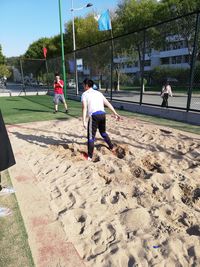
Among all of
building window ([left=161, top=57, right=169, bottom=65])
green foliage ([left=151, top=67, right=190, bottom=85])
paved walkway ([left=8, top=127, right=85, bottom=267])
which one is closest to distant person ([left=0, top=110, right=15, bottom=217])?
paved walkway ([left=8, top=127, right=85, bottom=267])

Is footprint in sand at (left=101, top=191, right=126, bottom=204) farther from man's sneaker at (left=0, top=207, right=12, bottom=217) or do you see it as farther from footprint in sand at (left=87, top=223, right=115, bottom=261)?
man's sneaker at (left=0, top=207, right=12, bottom=217)

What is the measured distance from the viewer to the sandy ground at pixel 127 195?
269cm

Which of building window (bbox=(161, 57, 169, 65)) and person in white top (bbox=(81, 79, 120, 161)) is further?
building window (bbox=(161, 57, 169, 65))

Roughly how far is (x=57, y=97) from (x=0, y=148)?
27.6ft

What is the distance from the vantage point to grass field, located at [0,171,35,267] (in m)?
2.59

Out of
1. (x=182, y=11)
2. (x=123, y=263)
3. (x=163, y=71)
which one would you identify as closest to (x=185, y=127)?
(x=123, y=263)

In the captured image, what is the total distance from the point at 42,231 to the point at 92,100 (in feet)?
9.77

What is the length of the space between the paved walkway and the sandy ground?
3.8 inches

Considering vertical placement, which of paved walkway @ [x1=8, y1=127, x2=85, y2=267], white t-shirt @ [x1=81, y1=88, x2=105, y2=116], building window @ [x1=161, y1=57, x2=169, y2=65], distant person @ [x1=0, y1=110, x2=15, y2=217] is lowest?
paved walkway @ [x1=8, y1=127, x2=85, y2=267]

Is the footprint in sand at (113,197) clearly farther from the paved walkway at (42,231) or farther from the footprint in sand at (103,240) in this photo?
the paved walkway at (42,231)

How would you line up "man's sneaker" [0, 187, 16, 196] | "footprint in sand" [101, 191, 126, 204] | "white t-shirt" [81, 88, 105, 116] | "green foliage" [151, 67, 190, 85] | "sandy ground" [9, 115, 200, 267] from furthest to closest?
"green foliage" [151, 67, 190, 85]
"white t-shirt" [81, 88, 105, 116]
"man's sneaker" [0, 187, 16, 196]
"footprint in sand" [101, 191, 126, 204]
"sandy ground" [9, 115, 200, 267]

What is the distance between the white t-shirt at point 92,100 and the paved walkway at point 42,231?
1.90 meters

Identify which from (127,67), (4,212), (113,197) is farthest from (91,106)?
(127,67)

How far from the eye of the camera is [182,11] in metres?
21.9
